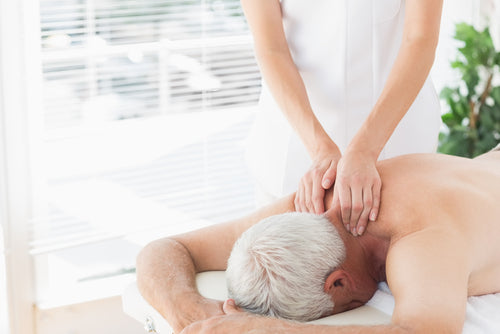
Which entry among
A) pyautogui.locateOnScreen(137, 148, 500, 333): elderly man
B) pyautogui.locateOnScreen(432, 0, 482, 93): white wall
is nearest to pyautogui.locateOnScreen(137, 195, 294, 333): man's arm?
pyautogui.locateOnScreen(137, 148, 500, 333): elderly man

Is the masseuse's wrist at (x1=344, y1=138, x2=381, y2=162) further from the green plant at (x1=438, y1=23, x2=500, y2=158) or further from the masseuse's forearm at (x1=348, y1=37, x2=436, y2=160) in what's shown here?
the green plant at (x1=438, y1=23, x2=500, y2=158)

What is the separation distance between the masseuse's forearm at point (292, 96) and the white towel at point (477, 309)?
0.40 metres

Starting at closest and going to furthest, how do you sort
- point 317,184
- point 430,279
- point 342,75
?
point 430,279, point 317,184, point 342,75

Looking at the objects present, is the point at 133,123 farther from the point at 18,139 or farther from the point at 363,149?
A: the point at 363,149

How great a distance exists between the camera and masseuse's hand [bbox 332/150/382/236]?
5.21 ft

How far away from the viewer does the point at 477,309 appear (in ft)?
→ 4.92

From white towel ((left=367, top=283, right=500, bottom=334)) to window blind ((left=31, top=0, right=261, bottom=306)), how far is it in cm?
148

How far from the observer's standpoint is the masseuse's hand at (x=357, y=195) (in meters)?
1.59

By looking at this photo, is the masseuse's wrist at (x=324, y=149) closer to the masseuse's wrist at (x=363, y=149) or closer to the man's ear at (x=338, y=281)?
the masseuse's wrist at (x=363, y=149)

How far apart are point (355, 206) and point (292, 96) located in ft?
1.43

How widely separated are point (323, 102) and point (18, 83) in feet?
3.83

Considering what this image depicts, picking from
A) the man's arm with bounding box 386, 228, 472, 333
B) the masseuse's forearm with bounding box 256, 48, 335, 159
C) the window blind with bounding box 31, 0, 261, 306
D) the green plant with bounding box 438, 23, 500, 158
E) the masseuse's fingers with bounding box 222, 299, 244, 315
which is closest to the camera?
the man's arm with bounding box 386, 228, 472, 333

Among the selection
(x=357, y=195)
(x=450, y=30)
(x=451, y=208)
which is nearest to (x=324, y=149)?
(x=357, y=195)

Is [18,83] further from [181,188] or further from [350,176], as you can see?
[350,176]
